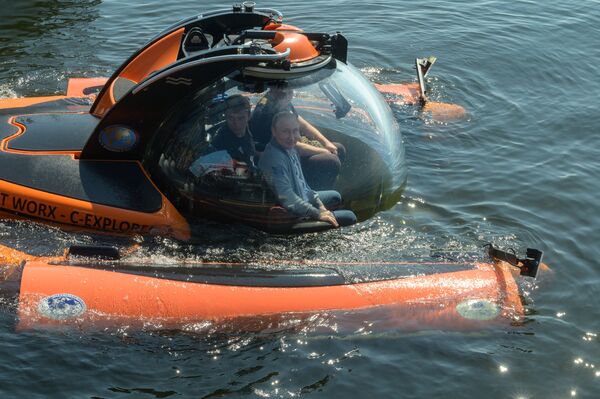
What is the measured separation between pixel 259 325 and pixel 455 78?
273 inches

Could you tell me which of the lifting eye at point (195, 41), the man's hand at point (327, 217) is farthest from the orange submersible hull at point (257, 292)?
the lifting eye at point (195, 41)

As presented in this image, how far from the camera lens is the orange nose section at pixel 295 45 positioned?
266 inches

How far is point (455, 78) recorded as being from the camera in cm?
1205

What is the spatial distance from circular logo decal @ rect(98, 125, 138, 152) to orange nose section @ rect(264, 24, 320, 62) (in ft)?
4.60

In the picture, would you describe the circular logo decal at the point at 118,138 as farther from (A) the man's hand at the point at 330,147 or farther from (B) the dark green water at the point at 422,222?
(A) the man's hand at the point at 330,147

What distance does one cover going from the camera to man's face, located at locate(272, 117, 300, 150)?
668 cm

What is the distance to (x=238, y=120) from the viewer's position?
6621mm

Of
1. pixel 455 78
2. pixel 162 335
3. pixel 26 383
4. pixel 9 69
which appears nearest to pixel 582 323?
pixel 162 335

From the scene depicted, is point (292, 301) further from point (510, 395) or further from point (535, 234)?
point (535, 234)

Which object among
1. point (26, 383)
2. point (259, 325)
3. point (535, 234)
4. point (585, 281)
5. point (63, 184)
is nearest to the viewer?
point (26, 383)

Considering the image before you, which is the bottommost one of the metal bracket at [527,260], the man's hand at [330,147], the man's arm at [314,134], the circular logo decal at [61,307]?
the circular logo decal at [61,307]

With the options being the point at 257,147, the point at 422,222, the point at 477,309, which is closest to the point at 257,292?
the point at 257,147

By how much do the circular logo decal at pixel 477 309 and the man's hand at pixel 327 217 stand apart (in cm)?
129

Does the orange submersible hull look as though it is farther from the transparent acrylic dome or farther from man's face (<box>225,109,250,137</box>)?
man's face (<box>225,109,250,137</box>)
